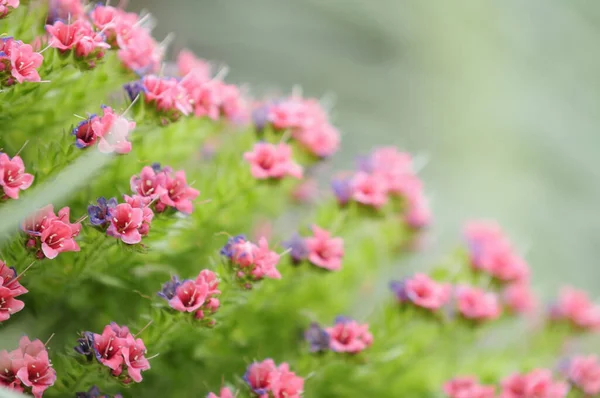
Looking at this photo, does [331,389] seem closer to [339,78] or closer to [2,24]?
[2,24]

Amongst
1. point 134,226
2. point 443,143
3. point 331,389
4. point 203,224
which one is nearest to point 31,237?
point 134,226

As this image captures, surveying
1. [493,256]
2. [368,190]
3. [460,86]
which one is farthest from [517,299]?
[460,86]

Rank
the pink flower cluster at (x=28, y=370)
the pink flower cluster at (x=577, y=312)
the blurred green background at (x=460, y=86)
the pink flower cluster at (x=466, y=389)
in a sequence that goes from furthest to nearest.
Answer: the blurred green background at (x=460, y=86) < the pink flower cluster at (x=577, y=312) < the pink flower cluster at (x=466, y=389) < the pink flower cluster at (x=28, y=370)

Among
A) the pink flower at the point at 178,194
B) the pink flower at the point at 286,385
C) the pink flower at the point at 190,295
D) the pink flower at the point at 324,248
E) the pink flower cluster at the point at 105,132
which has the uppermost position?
the pink flower cluster at the point at 105,132

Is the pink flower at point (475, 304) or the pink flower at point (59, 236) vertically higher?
the pink flower at point (59, 236)

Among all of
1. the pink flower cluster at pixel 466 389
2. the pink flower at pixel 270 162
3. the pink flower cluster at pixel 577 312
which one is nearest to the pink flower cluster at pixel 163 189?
the pink flower at pixel 270 162

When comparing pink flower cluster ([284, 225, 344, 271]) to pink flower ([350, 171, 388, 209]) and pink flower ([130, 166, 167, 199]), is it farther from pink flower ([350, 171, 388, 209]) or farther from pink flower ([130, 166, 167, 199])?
pink flower ([130, 166, 167, 199])

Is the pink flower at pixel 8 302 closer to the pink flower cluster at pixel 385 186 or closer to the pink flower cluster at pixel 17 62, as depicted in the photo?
the pink flower cluster at pixel 17 62

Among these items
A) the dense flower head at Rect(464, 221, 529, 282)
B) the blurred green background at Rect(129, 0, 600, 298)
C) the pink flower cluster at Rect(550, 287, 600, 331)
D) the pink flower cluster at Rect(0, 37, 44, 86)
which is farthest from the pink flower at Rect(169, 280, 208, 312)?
the blurred green background at Rect(129, 0, 600, 298)
